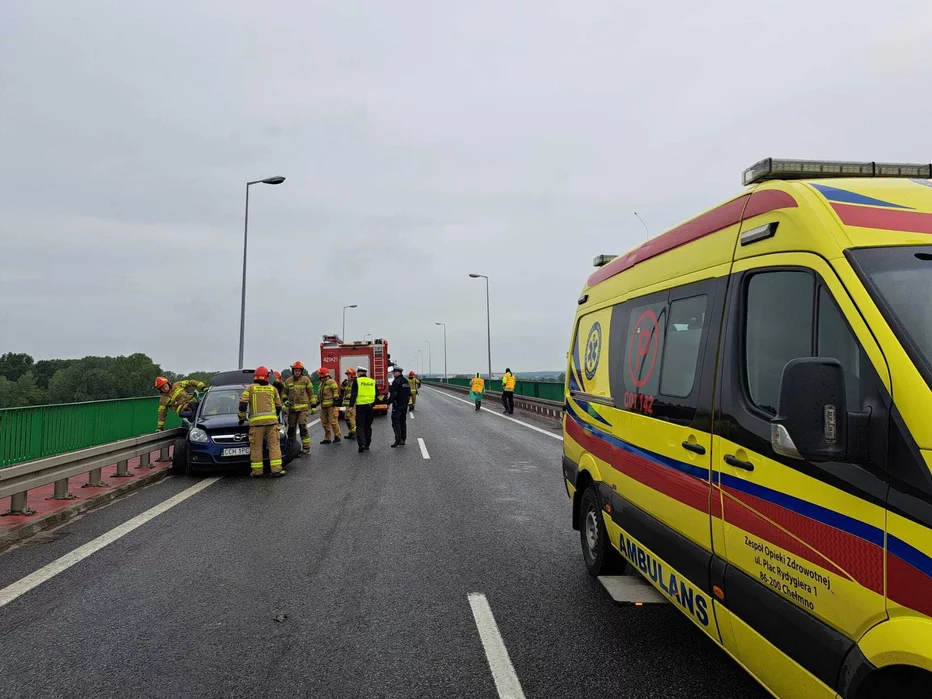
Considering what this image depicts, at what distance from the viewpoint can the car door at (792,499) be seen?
1.99 m

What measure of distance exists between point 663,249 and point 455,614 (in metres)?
2.78

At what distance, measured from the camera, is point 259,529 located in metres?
6.66

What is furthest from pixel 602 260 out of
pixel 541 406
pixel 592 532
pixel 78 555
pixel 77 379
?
pixel 77 379

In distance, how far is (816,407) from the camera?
1.94m

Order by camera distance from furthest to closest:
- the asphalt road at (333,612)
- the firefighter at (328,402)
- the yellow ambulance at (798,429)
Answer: the firefighter at (328,402) < the asphalt road at (333,612) < the yellow ambulance at (798,429)

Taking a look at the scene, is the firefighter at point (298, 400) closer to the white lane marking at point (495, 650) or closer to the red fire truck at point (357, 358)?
the white lane marking at point (495, 650)


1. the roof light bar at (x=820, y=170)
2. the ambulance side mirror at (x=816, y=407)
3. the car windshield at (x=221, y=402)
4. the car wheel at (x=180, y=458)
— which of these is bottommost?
the car wheel at (x=180, y=458)

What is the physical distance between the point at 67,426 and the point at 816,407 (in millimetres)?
10072

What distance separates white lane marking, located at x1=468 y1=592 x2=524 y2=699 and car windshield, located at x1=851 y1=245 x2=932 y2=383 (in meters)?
2.38

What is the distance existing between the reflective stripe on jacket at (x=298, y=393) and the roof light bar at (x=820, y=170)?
11.1 meters

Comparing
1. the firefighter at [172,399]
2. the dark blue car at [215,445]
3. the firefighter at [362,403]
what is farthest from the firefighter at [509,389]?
the dark blue car at [215,445]

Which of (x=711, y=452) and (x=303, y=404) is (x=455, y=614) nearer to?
(x=711, y=452)

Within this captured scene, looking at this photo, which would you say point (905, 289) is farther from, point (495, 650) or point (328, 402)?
point (328, 402)

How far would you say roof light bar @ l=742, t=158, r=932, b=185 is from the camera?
305 cm
